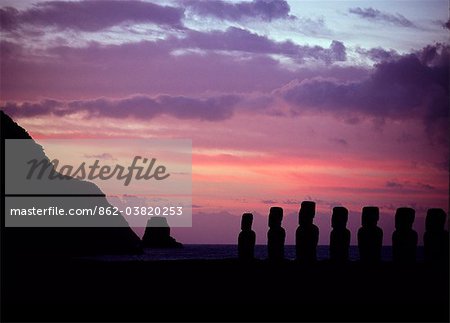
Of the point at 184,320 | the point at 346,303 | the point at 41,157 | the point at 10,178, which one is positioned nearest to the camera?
the point at 184,320

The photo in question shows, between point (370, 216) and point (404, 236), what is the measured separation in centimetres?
92

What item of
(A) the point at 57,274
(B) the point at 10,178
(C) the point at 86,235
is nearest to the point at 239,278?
(A) the point at 57,274

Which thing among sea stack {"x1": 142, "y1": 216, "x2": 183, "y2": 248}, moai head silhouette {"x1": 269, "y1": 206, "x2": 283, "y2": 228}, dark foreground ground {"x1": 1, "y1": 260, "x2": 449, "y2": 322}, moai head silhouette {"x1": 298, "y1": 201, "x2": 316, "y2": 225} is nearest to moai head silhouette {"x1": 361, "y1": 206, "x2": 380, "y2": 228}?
dark foreground ground {"x1": 1, "y1": 260, "x2": 449, "y2": 322}

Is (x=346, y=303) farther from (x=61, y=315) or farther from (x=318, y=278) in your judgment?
(x=61, y=315)

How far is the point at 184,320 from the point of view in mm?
10766

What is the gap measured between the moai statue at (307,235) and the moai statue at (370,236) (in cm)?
138

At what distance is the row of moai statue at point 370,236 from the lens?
1686cm

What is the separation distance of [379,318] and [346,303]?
1.52 metres

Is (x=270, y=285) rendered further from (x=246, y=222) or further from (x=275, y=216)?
(x=246, y=222)

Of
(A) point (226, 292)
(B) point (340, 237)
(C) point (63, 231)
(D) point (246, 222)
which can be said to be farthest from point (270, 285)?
(C) point (63, 231)

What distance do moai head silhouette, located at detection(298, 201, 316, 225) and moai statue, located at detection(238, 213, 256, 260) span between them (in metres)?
3.59

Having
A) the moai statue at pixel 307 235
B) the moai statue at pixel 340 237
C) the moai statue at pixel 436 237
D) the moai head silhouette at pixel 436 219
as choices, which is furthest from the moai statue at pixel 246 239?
the moai head silhouette at pixel 436 219

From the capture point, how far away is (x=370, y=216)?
17547mm

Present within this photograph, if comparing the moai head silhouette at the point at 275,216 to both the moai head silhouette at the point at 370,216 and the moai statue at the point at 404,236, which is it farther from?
the moai statue at the point at 404,236
